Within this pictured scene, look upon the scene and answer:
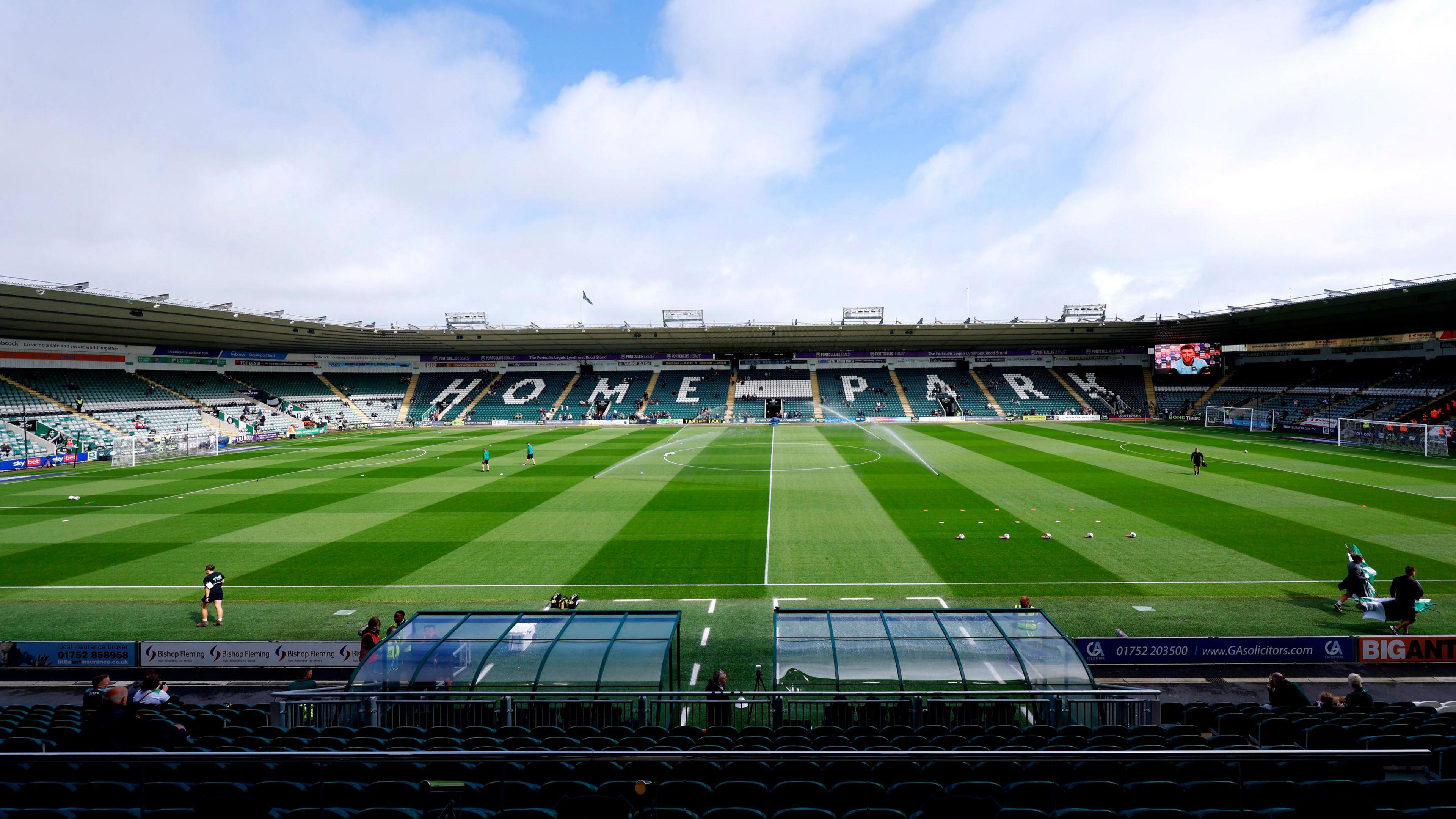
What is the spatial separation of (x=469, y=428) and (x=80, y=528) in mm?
41517

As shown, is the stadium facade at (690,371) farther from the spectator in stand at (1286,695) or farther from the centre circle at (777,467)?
the spectator in stand at (1286,695)

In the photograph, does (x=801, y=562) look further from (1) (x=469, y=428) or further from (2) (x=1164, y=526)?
(1) (x=469, y=428)

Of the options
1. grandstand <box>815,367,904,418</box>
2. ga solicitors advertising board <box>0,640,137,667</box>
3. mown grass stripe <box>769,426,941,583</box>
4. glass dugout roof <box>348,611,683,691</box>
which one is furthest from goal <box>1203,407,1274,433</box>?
ga solicitors advertising board <box>0,640,137,667</box>

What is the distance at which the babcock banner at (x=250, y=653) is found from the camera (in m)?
11.8

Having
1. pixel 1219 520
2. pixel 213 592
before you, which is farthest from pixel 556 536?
pixel 1219 520

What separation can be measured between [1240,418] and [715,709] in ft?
213

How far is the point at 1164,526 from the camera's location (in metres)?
20.2

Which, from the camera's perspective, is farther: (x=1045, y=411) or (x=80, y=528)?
(x=1045, y=411)

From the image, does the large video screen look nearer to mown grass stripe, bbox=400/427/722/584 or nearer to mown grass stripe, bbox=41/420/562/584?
mown grass stripe, bbox=400/427/722/584

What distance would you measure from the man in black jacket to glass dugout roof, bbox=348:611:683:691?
14.7m

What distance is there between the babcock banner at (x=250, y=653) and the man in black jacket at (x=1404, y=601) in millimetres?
21011

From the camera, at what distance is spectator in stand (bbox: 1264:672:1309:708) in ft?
28.8

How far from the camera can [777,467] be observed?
34.2m

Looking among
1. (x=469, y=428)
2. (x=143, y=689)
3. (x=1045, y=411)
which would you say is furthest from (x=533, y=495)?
(x=1045, y=411)
